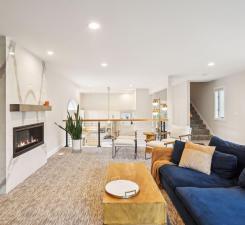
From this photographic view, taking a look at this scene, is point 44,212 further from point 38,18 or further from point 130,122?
point 130,122

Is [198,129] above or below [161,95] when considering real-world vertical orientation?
below

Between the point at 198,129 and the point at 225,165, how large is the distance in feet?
19.1

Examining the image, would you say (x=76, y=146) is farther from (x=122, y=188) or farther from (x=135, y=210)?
(x=135, y=210)

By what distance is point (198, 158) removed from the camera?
8.64ft

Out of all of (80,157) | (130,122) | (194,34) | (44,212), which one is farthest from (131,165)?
(130,122)

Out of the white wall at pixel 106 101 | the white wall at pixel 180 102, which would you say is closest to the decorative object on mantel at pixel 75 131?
the white wall at pixel 180 102

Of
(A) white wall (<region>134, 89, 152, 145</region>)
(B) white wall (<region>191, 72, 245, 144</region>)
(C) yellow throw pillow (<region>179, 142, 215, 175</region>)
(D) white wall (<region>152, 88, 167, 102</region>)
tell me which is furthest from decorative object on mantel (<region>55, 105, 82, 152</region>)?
(D) white wall (<region>152, 88, 167, 102</region>)

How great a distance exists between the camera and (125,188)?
1.96m

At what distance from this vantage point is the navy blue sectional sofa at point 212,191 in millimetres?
1555

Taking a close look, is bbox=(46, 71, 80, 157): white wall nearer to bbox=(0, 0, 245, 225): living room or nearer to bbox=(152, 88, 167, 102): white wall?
bbox=(0, 0, 245, 225): living room

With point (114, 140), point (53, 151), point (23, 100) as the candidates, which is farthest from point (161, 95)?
point (23, 100)

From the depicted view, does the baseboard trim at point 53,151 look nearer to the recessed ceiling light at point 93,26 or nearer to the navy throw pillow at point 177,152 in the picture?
the navy throw pillow at point 177,152

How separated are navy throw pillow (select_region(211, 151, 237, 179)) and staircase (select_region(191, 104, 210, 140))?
531cm

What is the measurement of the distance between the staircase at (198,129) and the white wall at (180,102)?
837 millimetres
